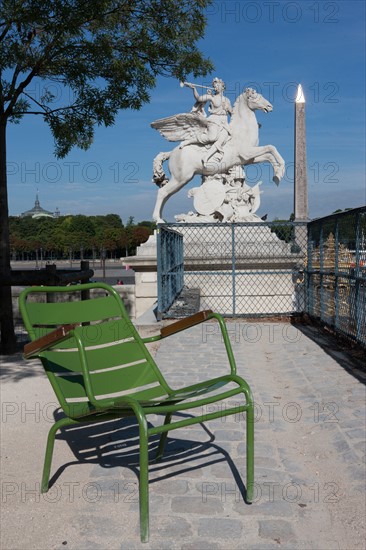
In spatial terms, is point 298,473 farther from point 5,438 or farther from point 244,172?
point 244,172

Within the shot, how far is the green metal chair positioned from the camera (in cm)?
262

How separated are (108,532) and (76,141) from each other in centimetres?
792

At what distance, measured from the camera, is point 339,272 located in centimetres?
763

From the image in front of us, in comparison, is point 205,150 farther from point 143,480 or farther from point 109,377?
point 143,480

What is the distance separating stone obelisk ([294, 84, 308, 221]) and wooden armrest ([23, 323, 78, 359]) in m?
21.0

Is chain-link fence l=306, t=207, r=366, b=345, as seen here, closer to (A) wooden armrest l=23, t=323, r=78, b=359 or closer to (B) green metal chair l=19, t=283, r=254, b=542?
(B) green metal chair l=19, t=283, r=254, b=542

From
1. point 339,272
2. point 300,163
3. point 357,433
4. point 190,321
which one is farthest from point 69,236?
point 190,321

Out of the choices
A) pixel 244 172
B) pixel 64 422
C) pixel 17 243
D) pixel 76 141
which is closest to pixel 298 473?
pixel 64 422

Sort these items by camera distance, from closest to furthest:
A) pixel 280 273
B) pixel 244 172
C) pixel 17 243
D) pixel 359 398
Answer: pixel 359 398
pixel 280 273
pixel 244 172
pixel 17 243

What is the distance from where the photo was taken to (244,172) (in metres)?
13.7

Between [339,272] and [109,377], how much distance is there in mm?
4956

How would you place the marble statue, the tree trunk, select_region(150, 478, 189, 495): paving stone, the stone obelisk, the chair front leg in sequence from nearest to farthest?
the chair front leg → select_region(150, 478, 189, 495): paving stone → the tree trunk → the marble statue → the stone obelisk

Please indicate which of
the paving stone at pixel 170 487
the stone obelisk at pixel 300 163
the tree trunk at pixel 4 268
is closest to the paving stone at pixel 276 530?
the paving stone at pixel 170 487

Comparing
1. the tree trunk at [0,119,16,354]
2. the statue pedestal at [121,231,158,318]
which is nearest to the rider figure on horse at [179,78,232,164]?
the statue pedestal at [121,231,158,318]
